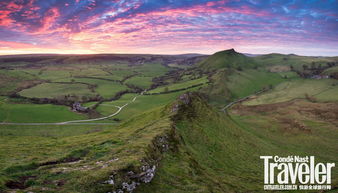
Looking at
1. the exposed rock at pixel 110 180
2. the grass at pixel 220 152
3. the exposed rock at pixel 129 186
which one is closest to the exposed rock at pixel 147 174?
the grass at pixel 220 152

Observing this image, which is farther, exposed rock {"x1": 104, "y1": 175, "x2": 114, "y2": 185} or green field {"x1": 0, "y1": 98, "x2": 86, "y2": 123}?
green field {"x1": 0, "y1": 98, "x2": 86, "y2": 123}

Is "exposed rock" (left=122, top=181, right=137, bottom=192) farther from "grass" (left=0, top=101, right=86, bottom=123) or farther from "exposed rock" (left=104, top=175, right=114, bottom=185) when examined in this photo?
"grass" (left=0, top=101, right=86, bottom=123)

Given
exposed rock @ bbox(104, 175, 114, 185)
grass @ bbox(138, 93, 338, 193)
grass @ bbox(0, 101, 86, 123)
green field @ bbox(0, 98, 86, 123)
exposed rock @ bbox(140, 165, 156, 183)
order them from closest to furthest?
exposed rock @ bbox(104, 175, 114, 185) → exposed rock @ bbox(140, 165, 156, 183) → grass @ bbox(138, 93, 338, 193) → green field @ bbox(0, 98, 86, 123) → grass @ bbox(0, 101, 86, 123)

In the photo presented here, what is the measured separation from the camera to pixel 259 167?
74.5 meters

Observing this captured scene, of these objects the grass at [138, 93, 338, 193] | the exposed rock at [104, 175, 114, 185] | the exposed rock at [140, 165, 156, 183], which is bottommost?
the grass at [138, 93, 338, 193]

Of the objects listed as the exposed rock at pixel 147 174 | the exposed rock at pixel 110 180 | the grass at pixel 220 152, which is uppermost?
the exposed rock at pixel 110 180

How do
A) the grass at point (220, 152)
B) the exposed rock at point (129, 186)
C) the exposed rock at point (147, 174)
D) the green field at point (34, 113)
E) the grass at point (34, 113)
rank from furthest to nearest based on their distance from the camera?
the grass at point (34, 113) → the green field at point (34, 113) → the grass at point (220, 152) → the exposed rock at point (147, 174) → the exposed rock at point (129, 186)

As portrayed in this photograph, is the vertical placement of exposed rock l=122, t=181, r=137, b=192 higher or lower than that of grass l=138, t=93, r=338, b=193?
higher

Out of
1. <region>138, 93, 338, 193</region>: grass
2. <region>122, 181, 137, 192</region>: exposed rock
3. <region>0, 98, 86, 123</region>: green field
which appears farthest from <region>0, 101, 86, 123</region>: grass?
<region>122, 181, 137, 192</region>: exposed rock

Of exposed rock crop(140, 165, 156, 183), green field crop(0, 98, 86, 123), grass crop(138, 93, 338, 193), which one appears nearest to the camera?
exposed rock crop(140, 165, 156, 183)

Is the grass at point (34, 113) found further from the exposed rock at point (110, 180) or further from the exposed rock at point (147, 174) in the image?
the exposed rock at point (110, 180)

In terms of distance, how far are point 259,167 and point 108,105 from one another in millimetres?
151894

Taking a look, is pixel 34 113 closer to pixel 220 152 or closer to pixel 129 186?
pixel 220 152

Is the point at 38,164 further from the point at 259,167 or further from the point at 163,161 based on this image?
the point at 259,167
